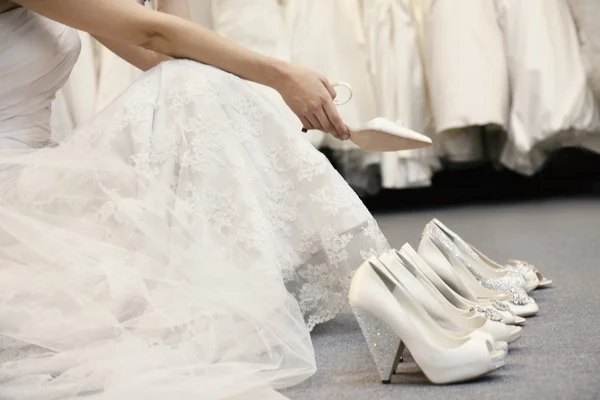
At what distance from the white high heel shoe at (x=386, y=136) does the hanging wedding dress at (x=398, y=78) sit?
46.9 inches

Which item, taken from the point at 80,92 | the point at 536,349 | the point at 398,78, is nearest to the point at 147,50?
the point at 536,349

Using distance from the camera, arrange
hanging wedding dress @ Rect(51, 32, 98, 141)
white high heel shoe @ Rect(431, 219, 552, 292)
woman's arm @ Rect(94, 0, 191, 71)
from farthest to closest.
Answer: hanging wedding dress @ Rect(51, 32, 98, 141), woman's arm @ Rect(94, 0, 191, 71), white high heel shoe @ Rect(431, 219, 552, 292)

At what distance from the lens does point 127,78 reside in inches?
85.0

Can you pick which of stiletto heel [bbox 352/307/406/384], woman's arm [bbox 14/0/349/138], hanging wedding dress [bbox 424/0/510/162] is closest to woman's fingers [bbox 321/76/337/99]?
woman's arm [bbox 14/0/349/138]

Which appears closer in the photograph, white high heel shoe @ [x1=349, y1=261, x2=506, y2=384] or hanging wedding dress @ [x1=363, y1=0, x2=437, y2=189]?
white high heel shoe @ [x1=349, y1=261, x2=506, y2=384]

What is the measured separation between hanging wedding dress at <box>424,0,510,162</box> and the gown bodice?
128 cm

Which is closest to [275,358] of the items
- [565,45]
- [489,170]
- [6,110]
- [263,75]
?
[263,75]

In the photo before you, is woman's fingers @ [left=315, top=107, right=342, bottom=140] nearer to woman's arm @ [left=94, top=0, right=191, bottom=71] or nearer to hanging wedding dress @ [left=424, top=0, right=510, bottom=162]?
woman's arm @ [left=94, top=0, right=191, bottom=71]

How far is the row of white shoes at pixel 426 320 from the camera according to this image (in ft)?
2.35

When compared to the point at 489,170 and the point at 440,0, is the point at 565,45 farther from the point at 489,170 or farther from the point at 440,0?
the point at 489,170

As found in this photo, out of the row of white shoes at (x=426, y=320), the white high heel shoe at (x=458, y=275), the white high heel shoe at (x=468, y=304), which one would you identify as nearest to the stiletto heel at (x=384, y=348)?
the row of white shoes at (x=426, y=320)

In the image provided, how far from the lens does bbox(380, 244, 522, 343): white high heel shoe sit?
0.79 m

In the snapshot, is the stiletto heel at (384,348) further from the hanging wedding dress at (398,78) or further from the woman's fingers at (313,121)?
the hanging wedding dress at (398,78)

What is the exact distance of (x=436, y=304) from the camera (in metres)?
0.81
